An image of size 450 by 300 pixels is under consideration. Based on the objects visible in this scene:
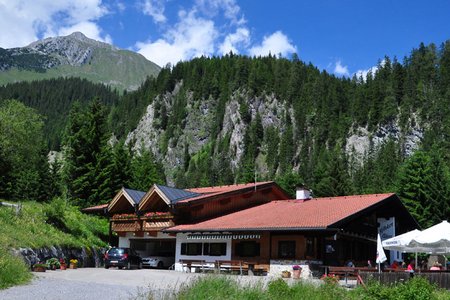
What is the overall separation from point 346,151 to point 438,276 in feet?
333

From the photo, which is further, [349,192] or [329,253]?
[349,192]

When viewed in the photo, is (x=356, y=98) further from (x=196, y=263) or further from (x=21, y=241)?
(x=21, y=241)

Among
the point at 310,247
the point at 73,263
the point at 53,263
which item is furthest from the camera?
the point at 73,263

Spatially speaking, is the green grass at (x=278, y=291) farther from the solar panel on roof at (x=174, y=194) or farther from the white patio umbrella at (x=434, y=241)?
the solar panel on roof at (x=174, y=194)

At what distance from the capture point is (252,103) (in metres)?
147

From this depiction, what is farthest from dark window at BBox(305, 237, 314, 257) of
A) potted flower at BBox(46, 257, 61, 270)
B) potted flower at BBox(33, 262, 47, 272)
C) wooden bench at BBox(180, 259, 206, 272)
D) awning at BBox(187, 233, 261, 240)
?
potted flower at BBox(33, 262, 47, 272)

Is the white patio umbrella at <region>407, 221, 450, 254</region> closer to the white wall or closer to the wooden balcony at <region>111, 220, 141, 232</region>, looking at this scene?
the white wall

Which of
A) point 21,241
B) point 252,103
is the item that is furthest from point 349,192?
point 252,103

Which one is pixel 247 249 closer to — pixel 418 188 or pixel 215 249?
pixel 215 249

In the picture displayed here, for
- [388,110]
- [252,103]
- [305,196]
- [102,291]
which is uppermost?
[252,103]

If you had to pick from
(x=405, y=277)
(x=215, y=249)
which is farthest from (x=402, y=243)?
(x=215, y=249)

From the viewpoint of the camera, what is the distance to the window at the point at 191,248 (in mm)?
32125

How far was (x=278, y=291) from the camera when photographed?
11891 mm

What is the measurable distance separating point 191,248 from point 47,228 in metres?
8.76
